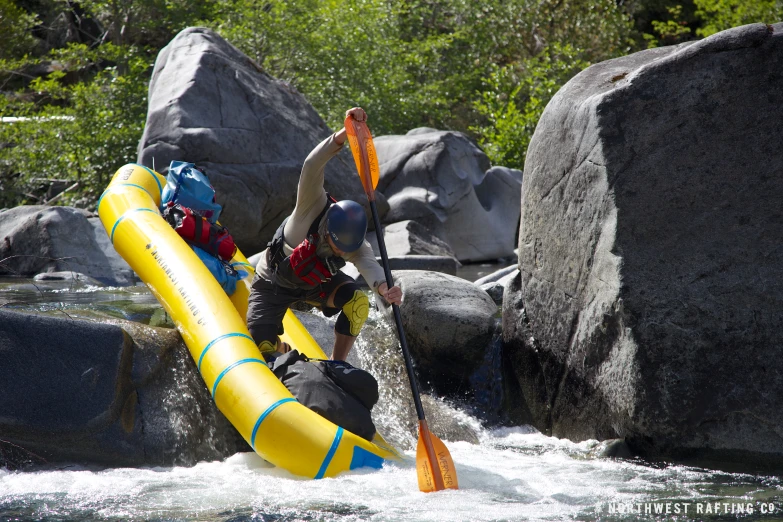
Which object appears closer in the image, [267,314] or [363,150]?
[363,150]

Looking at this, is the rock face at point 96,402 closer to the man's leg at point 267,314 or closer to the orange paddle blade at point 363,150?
the man's leg at point 267,314

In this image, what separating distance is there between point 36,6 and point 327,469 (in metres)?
19.0

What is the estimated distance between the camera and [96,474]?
3875mm

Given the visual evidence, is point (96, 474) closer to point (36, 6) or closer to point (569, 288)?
point (569, 288)

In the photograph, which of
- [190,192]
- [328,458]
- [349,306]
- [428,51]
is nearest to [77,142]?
[190,192]

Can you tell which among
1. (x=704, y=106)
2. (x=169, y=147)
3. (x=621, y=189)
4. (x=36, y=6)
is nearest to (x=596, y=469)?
(x=621, y=189)

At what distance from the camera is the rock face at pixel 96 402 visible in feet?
12.9

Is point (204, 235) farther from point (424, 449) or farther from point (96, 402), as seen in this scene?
point (424, 449)

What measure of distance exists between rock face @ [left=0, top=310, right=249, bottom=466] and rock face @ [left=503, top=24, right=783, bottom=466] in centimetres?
222

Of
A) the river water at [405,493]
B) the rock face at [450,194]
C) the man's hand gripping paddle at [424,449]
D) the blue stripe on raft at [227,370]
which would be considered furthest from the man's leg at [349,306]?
the rock face at [450,194]

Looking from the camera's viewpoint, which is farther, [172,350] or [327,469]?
[172,350]

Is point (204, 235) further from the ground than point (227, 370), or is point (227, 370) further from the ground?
point (204, 235)

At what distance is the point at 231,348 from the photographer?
14.1ft

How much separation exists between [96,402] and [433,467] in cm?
176
